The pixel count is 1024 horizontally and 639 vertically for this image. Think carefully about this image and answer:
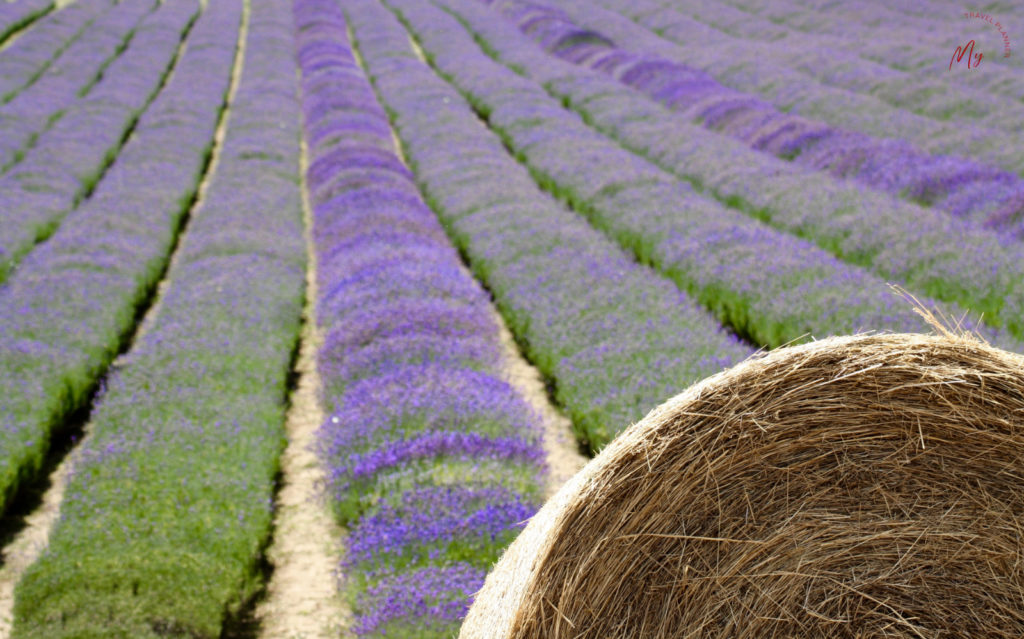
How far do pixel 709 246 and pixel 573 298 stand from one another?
5.88 ft

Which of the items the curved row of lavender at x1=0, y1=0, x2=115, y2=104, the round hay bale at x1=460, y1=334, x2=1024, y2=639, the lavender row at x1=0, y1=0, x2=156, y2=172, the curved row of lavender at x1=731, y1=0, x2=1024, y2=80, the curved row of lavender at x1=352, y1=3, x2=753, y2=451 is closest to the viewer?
the round hay bale at x1=460, y1=334, x2=1024, y2=639

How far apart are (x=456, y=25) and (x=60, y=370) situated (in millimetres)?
23094

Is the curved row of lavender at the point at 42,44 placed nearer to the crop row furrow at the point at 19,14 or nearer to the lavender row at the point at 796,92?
the crop row furrow at the point at 19,14

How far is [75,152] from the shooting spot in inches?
553

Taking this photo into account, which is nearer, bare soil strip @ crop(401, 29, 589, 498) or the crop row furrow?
bare soil strip @ crop(401, 29, 589, 498)

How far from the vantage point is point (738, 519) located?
103 inches

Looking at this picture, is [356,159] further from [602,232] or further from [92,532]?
[92,532]

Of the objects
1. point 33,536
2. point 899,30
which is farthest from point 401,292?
point 899,30

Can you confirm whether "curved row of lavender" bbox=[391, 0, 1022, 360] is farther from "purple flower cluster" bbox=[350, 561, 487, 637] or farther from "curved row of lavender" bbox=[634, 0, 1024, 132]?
"curved row of lavender" bbox=[634, 0, 1024, 132]

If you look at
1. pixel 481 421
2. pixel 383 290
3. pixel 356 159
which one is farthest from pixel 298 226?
pixel 481 421

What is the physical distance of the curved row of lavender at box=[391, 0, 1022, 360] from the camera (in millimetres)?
6316

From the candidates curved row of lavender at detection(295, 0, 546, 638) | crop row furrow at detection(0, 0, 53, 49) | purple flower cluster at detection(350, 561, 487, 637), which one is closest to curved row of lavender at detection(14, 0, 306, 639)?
curved row of lavender at detection(295, 0, 546, 638)

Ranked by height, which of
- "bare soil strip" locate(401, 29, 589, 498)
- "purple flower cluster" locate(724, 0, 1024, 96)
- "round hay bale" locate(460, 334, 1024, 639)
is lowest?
"purple flower cluster" locate(724, 0, 1024, 96)

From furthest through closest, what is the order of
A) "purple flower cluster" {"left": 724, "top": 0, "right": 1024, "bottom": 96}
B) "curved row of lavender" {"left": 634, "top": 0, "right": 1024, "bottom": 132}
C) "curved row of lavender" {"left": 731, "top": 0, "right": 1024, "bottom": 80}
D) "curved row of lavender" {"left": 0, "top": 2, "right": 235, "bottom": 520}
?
1. "curved row of lavender" {"left": 731, "top": 0, "right": 1024, "bottom": 80}
2. "purple flower cluster" {"left": 724, "top": 0, "right": 1024, "bottom": 96}
3. "curved row of lavender" {"left": 634, "top": 0, "right": 1024, "bottom": 132}
4. "curved row of lavender" {"left": 0, "top": 2, "right": 235, "bottom": 520}
